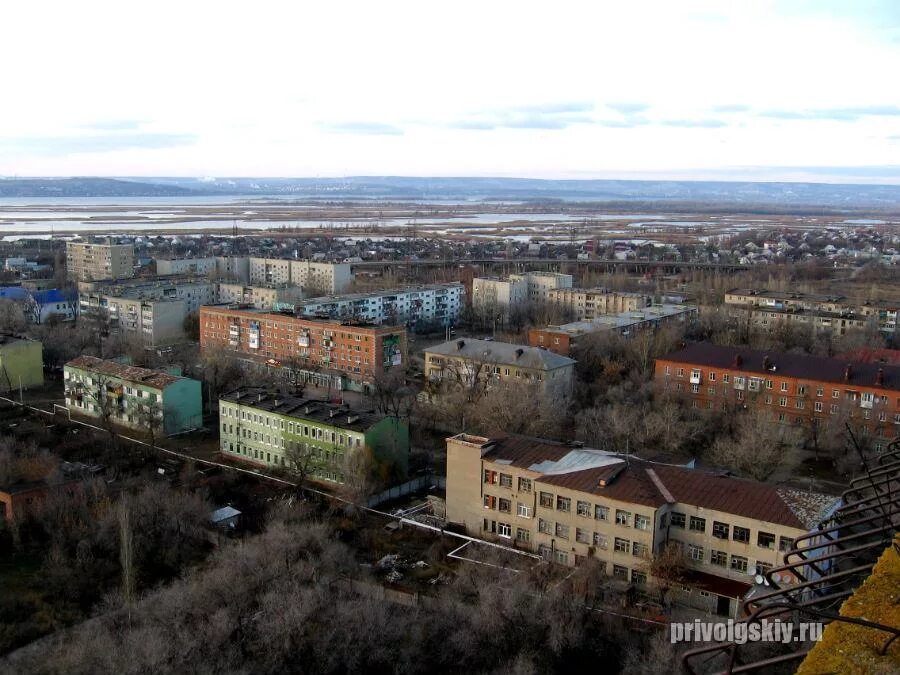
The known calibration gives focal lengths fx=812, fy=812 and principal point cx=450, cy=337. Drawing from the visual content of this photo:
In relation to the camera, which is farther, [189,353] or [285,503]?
[189,353]

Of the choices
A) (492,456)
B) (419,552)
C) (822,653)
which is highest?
(822,653)

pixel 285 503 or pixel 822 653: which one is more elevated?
pixel 822 653

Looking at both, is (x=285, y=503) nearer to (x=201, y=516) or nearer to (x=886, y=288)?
(x=201, y=516)

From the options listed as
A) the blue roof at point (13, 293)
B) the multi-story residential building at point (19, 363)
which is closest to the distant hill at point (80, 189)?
the blue roof at point (13, 293)

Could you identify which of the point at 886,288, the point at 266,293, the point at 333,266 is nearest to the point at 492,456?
the point at 266,293

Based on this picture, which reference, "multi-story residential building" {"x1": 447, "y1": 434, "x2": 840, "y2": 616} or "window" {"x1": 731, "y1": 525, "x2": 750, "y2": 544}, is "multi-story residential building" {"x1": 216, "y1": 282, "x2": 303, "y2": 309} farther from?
"window" {"x1": 731, "y1": 525, "x2": 750, "y2": 544}

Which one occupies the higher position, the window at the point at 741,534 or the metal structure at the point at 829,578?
the metal structure at the point at 829,578

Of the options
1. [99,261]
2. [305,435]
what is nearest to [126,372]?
[305,435]

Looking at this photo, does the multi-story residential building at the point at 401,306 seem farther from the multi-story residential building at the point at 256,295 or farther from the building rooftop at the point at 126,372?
the building rooftop at the point at 126,372

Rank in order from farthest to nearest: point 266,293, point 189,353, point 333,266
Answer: point 333,266 → point 266,293 → point 189,353
